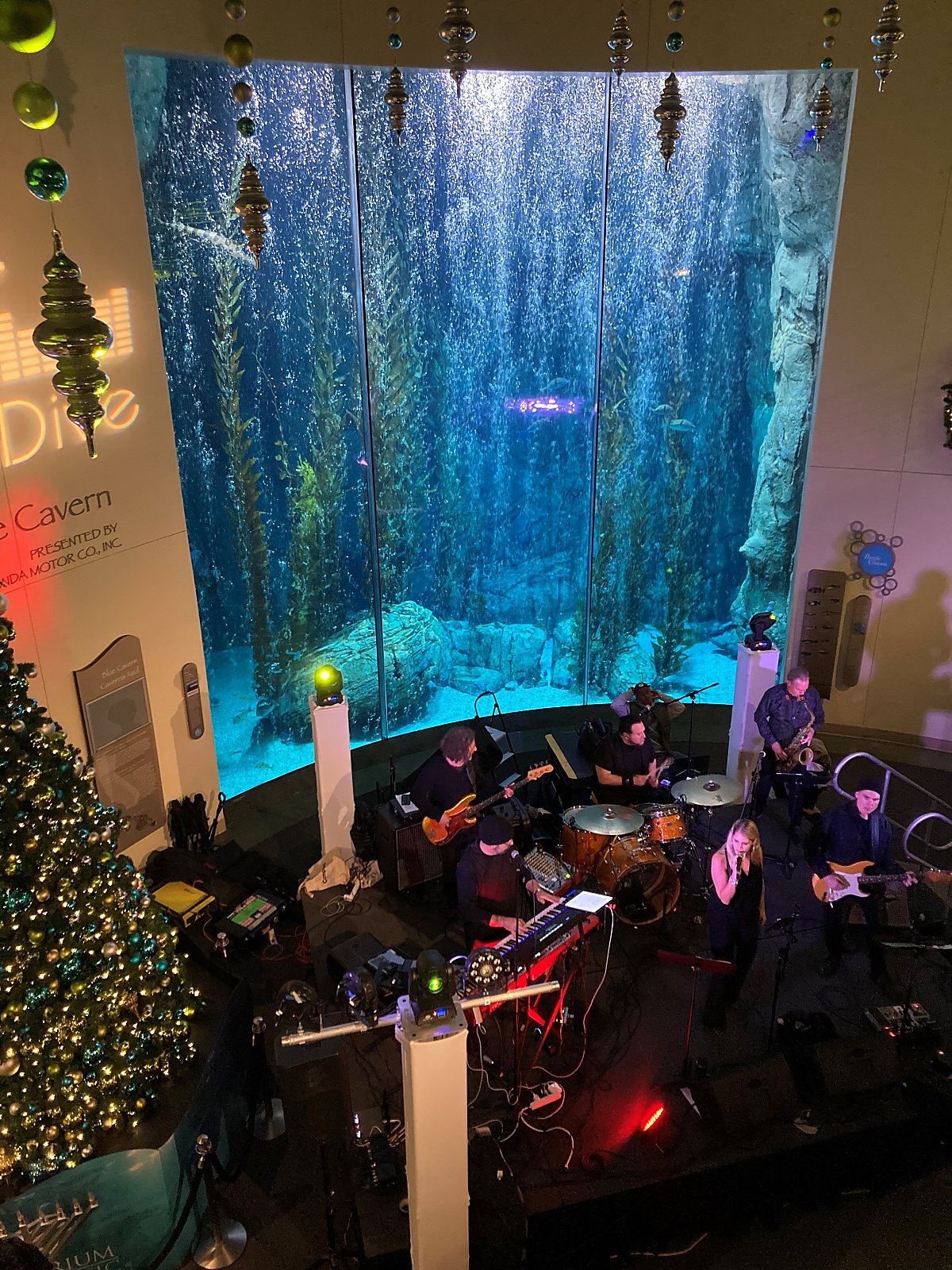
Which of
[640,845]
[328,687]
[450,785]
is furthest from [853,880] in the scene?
[328,687]

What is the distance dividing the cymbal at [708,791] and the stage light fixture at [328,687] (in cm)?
257

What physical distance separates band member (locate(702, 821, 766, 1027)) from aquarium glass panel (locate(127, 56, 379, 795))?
5.03 metres

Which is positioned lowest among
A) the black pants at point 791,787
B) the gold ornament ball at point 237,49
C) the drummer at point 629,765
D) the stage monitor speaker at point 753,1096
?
the stage monitor speaker at point 753,1096

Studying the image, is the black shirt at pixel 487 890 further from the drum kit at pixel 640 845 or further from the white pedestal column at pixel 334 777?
the white pedestal column at pixel 334 777

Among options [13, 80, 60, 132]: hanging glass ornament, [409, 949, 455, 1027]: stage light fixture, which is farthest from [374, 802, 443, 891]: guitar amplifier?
[13, 80, 60, 132]: hanging glass ornament

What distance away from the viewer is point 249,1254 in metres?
4.96

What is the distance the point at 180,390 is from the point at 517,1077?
19.7 ft

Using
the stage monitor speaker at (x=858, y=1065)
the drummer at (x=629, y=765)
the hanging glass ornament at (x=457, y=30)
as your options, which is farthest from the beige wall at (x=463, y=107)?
the stage monitor speaker at (x=858, y=1065)

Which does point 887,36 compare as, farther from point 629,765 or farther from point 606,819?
point 629,765

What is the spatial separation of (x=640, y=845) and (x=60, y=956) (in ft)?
12.2

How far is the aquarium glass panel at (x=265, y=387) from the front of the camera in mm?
7910

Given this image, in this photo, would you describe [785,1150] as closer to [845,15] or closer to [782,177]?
[845,15]

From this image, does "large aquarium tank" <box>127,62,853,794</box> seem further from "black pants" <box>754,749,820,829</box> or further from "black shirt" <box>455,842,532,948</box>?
"black shirt" <box>455,842,532,948</box>

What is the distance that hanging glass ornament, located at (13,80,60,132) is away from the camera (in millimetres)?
3346
